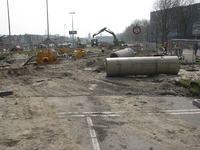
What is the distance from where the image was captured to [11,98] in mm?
7020

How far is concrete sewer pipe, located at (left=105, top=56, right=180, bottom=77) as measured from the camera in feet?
33.7

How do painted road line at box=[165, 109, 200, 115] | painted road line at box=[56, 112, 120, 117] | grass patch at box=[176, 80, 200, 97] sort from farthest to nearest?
grass patch at box=[176, 80, 200, 97], painted road line at box=[165, 109, 200, 115], painted road line at box=[56, 112, 120, 117]

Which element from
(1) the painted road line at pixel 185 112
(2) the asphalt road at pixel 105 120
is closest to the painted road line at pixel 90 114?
(2) the asphalt road at pixel 105 120

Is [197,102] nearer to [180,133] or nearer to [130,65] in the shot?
[180,133]

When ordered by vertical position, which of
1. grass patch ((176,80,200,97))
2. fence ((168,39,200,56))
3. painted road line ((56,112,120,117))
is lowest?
painted road line ((56,112,120,117))

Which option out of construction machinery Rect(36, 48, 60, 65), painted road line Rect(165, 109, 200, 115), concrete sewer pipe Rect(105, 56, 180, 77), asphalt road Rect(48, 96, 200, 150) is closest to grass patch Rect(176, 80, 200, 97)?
asphalt road Rect(48, 96, 200, 150)

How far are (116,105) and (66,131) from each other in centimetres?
233

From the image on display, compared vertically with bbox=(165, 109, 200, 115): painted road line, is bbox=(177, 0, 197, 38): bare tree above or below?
above

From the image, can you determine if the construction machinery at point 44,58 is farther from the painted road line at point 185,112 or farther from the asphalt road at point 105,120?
the painted road line at point 185,112

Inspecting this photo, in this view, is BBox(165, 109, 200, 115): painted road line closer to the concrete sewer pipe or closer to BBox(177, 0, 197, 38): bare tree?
the concrete sewer pipe

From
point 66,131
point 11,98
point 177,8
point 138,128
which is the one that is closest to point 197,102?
point 138,128

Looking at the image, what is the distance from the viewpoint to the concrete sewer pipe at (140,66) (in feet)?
33.7

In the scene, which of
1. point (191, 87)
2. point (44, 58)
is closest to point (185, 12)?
point (44, 58)

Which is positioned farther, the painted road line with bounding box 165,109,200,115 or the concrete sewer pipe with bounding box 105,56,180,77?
the concrete sewer pipe with bounding box 105,56,180,77
